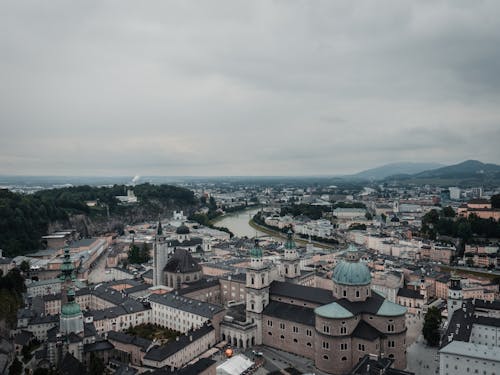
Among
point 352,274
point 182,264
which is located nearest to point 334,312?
point 352,274

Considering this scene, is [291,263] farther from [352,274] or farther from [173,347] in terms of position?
[173,347]

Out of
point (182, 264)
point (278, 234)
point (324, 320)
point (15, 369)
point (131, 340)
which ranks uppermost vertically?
point (182, 264)

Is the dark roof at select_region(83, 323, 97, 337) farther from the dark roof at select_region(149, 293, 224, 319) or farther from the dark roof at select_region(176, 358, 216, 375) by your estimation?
the dark roof at select_region(176, 358, 216, 375)

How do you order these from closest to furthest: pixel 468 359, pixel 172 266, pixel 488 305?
pixel 468 359, pixel 488 305, pixel 172 266

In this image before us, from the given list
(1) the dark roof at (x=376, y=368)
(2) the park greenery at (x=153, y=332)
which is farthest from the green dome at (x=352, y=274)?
(2) the park greenery at (x=153, y=332)

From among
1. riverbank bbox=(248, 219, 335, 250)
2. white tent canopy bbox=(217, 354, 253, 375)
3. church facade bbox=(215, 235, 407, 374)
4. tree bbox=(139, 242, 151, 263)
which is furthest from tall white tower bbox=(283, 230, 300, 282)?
riverbank bbox=(248, 219, 335, 250)

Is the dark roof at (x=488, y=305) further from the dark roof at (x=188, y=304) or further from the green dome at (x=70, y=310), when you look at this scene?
the green dome at (x=70, y=310)
